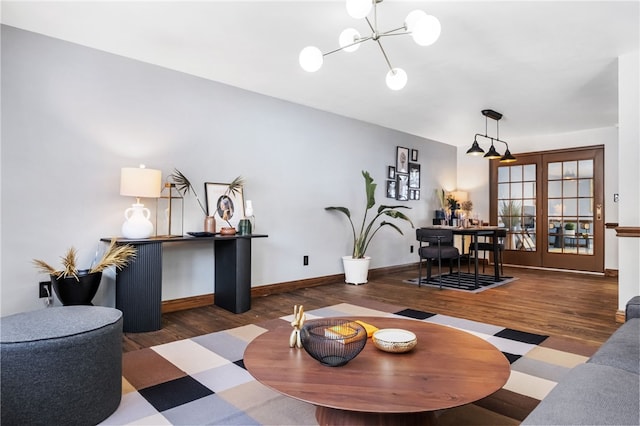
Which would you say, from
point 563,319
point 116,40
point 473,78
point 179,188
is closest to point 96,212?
point 179,188

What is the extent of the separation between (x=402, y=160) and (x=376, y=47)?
132 inches

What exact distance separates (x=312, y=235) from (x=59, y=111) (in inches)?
117

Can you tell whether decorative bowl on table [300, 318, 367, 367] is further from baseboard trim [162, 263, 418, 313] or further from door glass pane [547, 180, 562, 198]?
door glass pane [547, 180, 562, 198]

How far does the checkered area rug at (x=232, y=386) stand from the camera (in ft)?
5.53

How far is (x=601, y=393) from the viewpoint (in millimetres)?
1092

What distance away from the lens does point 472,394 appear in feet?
3.87

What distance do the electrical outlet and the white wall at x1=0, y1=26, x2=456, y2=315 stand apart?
1.6 inches

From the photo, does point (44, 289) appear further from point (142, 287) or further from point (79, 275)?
point (142, 287)

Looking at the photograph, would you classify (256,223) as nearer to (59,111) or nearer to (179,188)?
(179,188)

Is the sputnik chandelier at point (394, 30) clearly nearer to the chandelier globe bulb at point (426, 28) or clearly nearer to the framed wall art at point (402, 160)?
the chandelier globe bulb at point (426, 28)

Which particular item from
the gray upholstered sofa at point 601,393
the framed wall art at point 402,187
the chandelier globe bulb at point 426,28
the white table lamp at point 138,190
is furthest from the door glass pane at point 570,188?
the white table lamp at point 138,190

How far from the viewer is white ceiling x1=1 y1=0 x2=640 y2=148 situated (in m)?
2.55

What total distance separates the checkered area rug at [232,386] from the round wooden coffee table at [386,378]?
356 mm

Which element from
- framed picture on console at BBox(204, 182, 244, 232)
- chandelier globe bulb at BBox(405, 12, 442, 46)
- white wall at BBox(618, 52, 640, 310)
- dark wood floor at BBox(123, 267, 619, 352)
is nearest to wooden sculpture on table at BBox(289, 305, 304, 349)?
dark wood floor at BBox(123, 267, 619, 352)
